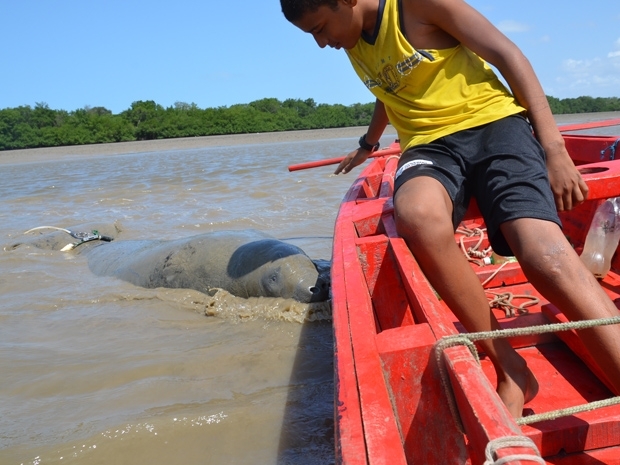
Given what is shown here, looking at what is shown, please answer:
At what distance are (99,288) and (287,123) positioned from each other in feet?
142

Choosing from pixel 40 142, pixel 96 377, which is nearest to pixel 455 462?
pixel 96 377

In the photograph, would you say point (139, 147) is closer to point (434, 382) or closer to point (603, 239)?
point (603, 239)

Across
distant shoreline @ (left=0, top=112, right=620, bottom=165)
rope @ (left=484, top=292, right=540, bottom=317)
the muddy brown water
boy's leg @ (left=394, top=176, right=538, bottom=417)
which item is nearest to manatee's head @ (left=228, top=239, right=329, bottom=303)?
the muddy brown water

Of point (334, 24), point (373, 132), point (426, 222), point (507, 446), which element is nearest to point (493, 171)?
point (426, 222)

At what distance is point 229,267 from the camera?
4656 mm

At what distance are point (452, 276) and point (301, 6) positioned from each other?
49.0 inches

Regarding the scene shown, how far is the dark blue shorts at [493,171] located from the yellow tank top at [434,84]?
64 millimetres

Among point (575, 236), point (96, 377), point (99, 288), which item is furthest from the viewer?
point (99, 288)

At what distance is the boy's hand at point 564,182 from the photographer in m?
2.17

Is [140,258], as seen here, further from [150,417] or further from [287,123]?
[287,123]

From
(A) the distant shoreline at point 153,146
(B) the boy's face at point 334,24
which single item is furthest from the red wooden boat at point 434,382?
(A) the distant shoreline at point 153,146

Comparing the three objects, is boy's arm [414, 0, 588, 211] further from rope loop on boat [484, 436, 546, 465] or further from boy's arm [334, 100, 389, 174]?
rope loop on boat [484, 436, 546, 465]

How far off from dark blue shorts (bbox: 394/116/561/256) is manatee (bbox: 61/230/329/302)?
6.01 feet

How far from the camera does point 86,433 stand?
105 inches
